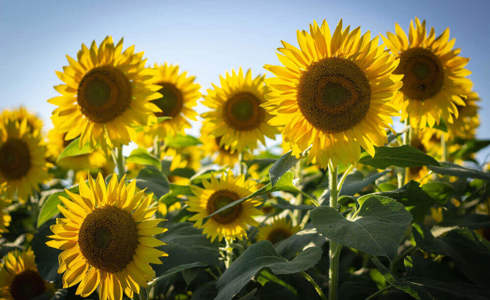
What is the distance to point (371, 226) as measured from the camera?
1.52 metres

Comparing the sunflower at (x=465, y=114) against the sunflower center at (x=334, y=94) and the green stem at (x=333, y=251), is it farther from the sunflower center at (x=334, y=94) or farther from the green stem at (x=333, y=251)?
the green stem at (x=333, y=251)

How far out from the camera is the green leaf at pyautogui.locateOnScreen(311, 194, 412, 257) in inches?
55.0

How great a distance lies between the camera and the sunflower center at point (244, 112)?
3.61 m

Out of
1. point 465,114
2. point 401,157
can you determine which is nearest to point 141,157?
point 401,157

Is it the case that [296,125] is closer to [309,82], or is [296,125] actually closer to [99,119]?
[309,82]

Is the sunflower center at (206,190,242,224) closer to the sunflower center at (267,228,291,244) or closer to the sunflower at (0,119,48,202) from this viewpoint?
the sunflower center at (267,228,291,244)

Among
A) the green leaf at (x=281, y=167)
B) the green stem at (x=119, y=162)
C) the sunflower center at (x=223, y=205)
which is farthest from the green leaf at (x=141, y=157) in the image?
the green leaf at (x=281, y=167)

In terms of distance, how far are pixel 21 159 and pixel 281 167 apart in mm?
3023

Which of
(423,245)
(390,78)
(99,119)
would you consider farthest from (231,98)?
(423,245)

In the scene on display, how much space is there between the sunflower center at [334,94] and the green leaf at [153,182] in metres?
1.04

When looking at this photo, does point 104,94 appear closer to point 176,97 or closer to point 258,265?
point 176,97

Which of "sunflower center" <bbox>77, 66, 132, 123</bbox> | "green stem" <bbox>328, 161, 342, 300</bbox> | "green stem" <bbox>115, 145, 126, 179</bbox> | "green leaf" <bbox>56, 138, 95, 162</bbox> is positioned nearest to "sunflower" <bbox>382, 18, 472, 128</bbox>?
"green stem" <bbox>328, 161, 342, 300</bbox>

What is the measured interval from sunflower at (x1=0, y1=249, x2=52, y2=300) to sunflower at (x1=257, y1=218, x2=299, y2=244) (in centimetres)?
187

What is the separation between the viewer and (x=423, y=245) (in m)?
2.05
